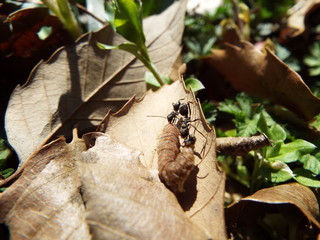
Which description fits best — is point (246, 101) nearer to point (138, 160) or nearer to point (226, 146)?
point (226, 146)

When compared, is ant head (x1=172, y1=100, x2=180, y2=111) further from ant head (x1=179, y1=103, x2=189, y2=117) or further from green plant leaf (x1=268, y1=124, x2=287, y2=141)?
green plant leaf (x1=268, y1=124, x2=287, y2=141)

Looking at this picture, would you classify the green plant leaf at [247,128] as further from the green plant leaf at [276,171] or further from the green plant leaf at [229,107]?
the green plant leaf at [276,171]

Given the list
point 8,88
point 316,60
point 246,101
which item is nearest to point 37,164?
point 8,88

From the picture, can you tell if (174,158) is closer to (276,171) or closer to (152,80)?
(276,171)

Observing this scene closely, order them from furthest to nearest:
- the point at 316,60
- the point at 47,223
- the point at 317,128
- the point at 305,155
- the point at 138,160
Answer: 1. the point at 316,60
2. the point at 317,128
3. the point at 305,155
4. the point at 138,160
5. the point at 47,223

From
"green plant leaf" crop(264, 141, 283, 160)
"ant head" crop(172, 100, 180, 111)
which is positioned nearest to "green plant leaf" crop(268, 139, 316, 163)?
"green plant leaf" crop(264, 141, 283, 160)

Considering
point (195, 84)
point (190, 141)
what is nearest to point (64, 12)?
point (195, 84)

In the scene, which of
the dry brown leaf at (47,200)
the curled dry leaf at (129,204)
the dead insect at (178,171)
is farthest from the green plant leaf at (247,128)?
the dry brown leaf at (47,200)
